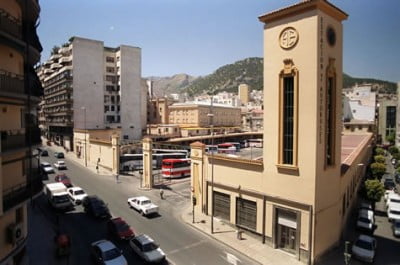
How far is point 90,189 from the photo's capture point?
34.8m

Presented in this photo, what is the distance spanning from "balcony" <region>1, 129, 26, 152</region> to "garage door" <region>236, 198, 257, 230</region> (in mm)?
16420

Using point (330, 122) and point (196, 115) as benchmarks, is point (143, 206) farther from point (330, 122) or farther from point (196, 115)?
point (196, 115)

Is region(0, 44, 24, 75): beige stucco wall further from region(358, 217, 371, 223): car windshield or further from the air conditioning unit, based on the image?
Answer: region(358, 217, 371, 223): car windshield

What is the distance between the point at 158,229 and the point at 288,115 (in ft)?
46.7

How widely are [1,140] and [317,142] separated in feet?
59.2

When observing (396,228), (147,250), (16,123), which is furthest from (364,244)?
(16,123)

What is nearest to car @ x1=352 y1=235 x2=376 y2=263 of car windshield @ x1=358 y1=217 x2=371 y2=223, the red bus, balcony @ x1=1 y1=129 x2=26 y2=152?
car windshield @ x1=358 y1=217 x2=371 y2=223

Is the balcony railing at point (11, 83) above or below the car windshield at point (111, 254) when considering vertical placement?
above

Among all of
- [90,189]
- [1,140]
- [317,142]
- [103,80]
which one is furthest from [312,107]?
[103,80]

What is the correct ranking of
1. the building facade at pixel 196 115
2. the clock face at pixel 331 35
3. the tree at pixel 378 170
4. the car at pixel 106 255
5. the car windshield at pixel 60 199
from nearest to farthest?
the car at pixel 106 255
the clock face at pixel 331 35
the car windshield at pixel 60 199
the tree at pixel 378 170
the building facade at pixel 196 115

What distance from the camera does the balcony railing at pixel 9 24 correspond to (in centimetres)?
1245

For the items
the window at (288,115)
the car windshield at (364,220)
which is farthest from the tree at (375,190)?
the window at (288,115)

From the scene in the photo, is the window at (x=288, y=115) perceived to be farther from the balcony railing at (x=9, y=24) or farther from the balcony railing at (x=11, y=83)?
the balcony railing at (x=9, y=24)

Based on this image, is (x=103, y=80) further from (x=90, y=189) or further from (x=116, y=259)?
(x=116, y=259)
